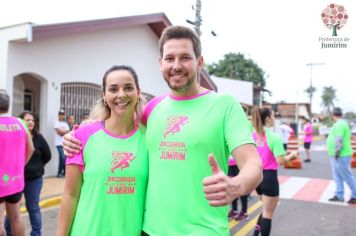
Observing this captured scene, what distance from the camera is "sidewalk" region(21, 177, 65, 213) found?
22.8 feet

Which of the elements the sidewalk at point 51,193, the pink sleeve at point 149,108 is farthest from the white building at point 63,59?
the pink sleeve at point 149,108

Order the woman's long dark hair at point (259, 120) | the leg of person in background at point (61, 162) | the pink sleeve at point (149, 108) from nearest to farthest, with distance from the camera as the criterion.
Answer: the pink sleeve at point (149, 108), the woman's long dark hair at point (259, 120), the leg of person in background at point (61, 162)

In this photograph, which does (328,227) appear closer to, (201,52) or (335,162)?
(335,162)

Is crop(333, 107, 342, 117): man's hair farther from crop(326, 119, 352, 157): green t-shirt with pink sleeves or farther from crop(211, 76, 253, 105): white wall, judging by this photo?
crop(211, 76, 253, 105): white wall

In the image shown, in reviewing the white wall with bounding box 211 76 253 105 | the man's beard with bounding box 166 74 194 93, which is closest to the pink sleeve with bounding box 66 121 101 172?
the man's beard with bounding box 166 74 194 93

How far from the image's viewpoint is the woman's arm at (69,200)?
7.38 ft

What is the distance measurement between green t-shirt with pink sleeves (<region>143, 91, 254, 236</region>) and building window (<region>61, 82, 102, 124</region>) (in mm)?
8271

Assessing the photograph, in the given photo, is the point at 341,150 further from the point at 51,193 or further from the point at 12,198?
the point at 12,198

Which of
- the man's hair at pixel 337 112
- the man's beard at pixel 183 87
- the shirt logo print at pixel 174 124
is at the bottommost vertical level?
the shirt logo print at pixel 174 124

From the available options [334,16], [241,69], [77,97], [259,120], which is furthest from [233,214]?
[241,69]

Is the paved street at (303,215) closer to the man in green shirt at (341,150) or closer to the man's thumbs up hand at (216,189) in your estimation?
the man in green shirt at (341,150)

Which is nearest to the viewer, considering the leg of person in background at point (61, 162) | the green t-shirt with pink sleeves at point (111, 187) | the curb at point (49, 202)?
the green t-shirt with pink sleeves at point (111, 187)

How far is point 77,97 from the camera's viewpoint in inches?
406

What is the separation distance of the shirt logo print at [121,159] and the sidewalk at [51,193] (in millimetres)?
5088
